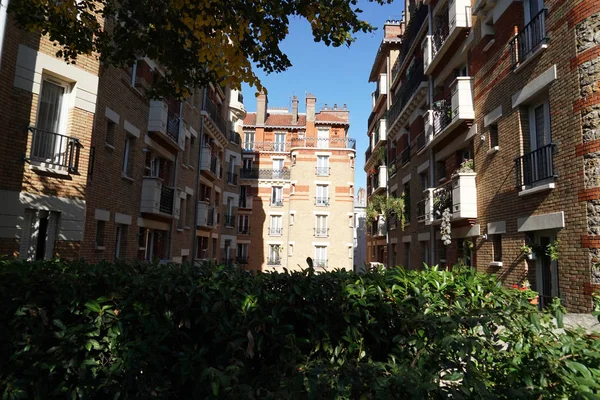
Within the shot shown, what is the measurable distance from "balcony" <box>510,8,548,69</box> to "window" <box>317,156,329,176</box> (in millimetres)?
30082

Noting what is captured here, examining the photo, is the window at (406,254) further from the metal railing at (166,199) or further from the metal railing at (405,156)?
the metal railing at (166,199)

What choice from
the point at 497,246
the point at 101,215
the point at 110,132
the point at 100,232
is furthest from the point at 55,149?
the point at 497,246

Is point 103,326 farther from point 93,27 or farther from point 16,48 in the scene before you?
point 16,48

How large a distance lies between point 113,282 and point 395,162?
22800 mm

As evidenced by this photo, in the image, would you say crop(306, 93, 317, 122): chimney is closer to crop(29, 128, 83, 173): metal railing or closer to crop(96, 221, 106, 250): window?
crop(96, 221, 106, 250): window

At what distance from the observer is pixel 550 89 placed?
9.16m

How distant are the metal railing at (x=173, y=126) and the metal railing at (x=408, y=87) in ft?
41.0

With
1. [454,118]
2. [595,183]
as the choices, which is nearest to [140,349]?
[595,183]

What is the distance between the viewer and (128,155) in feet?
50.8

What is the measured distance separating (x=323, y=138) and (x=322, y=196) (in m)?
6.59

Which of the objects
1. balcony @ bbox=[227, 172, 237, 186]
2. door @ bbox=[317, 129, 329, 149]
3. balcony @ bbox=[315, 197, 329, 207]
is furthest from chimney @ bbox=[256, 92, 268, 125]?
balcony @ bbox=[227, 172, 237, 186]

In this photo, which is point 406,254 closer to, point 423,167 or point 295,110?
point 423,167

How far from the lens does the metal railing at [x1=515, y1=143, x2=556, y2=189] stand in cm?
904

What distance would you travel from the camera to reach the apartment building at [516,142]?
318 inches
